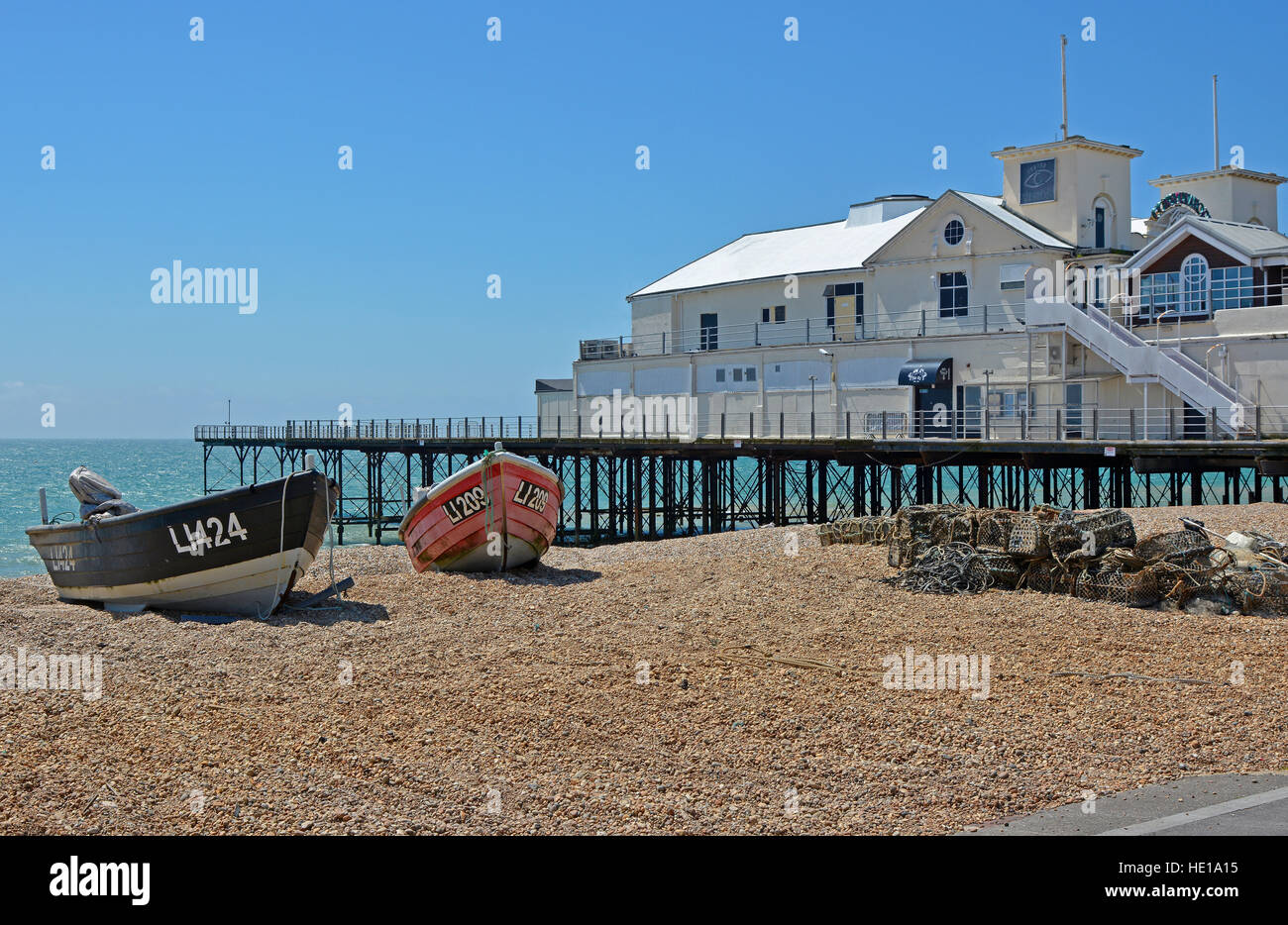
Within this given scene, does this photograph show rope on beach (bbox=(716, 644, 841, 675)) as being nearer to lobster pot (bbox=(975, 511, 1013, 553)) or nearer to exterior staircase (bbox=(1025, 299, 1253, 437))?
lobster pot (bbox=(975, 511, 1013, 553))

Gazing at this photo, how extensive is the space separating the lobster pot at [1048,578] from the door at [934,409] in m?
21.2

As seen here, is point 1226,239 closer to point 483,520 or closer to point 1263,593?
point 1263,593

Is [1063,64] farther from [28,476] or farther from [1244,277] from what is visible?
[28,476]

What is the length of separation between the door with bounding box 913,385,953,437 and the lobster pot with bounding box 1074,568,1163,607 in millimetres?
21752

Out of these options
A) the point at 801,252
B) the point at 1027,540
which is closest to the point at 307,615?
the point at 1027,540

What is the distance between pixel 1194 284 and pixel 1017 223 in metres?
7.16

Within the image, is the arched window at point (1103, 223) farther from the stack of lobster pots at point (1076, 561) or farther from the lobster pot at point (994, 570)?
the lobster pot at point (994, 570)

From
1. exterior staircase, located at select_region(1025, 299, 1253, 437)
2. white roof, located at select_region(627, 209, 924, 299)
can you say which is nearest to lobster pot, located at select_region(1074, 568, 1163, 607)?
exterior staircase, located at select_region(1025, 299, 1253, 437)

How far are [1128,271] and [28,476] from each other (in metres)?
103

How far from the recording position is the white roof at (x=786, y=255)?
42.9 metres

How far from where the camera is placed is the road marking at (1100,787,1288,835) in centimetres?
730

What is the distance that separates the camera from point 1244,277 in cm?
3011

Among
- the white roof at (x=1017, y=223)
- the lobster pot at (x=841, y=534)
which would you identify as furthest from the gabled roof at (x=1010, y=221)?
the lobster pot at (x=841, y=534)
